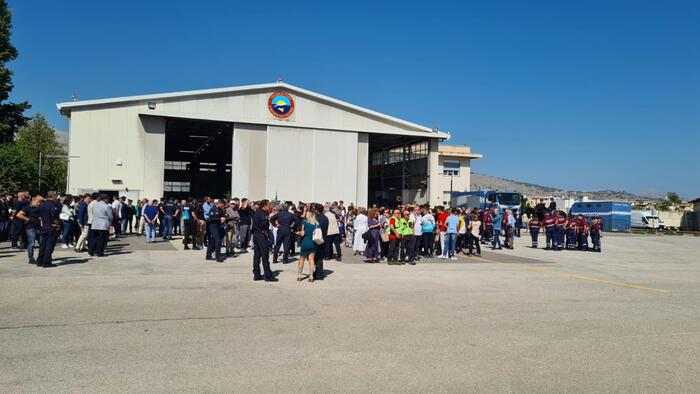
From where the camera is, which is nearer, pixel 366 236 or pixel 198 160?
pixel 366 236

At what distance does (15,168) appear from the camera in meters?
32.2

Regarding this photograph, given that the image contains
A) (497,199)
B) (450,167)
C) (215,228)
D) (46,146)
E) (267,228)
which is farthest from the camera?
→ (450,167)

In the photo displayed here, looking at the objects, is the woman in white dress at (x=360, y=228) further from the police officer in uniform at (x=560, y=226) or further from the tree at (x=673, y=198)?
the tree at (x=673, y=198)

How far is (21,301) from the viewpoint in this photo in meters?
7.89

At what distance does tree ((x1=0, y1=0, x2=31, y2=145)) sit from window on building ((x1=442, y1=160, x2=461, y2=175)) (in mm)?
42329

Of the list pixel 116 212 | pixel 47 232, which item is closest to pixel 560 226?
pixel 116 212

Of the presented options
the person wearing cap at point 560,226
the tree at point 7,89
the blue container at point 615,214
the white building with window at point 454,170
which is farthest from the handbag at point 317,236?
the white building with window at point 454,170

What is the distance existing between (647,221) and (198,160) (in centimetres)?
5246

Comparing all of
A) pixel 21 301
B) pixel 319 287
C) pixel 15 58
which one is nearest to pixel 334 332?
pixel 319 287

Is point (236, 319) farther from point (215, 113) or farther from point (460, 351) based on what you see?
point (215, 113)

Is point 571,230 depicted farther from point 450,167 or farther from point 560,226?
point 450,167

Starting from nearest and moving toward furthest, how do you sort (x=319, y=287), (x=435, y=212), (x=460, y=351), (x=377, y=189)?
(x=460, y=351) → (x=319, y=287) → (x=435, y=212) → (x=377, y=189)

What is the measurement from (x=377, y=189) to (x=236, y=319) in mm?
42515

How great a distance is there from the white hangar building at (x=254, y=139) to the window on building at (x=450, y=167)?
67.1 feet
